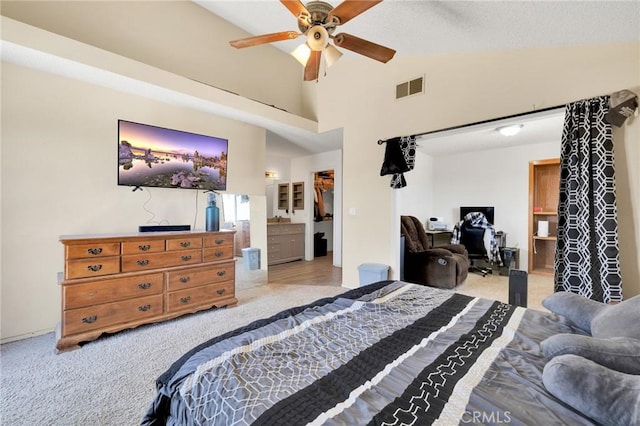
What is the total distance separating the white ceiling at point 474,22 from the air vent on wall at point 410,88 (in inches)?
12.4

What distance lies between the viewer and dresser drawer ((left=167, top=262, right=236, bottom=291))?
2.92 metres

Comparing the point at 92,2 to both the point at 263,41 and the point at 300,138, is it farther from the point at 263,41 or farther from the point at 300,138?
the point at 300,138

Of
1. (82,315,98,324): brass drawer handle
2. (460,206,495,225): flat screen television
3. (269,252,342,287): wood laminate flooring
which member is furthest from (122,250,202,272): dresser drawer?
(460,206,495,225): flat screen television

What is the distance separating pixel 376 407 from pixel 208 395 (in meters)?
0.54

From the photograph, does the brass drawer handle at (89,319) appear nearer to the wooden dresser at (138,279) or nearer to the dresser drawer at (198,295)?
the wooden dresser at (138,279)

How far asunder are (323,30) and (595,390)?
223cm

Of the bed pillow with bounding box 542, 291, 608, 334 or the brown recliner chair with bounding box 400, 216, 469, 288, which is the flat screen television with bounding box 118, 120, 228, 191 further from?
the bed pillow with bounding box 542, 291, 608, 334

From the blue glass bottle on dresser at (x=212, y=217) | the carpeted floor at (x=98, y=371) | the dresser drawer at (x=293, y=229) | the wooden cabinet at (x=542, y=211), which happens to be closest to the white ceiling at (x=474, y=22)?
the blue glass bottle on dresser at (x=212, y=217)

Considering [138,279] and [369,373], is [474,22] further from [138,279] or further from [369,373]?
[138,279]

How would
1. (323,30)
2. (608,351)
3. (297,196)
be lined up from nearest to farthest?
(608,351) < (323,30) < (297,196)

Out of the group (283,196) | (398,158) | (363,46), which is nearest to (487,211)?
(398,158)

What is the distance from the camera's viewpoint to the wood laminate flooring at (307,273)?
4.55m

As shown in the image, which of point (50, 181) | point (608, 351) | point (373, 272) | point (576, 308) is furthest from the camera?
point (373, 272)

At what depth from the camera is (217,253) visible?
3266 millimetres
